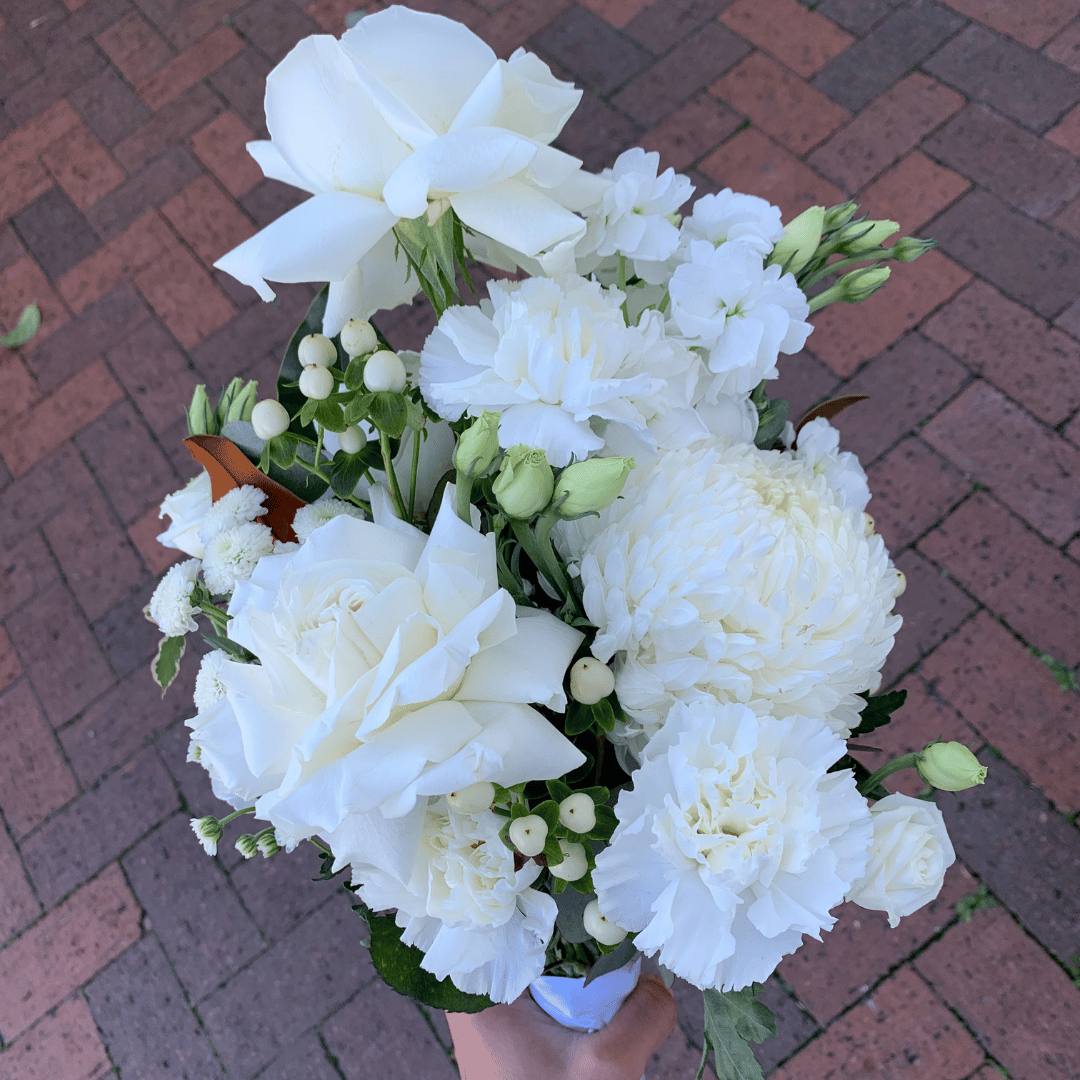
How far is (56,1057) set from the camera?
6.45 feet

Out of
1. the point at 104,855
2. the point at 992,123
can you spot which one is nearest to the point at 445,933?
the point at 104,855

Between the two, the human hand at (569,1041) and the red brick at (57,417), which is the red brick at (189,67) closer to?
the red brick at (57,417)

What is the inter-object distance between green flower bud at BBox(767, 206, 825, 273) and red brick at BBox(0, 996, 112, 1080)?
6.95ft

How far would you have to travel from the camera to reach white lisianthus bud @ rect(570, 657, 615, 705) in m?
0.57

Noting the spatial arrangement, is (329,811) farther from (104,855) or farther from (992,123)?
(992,123)

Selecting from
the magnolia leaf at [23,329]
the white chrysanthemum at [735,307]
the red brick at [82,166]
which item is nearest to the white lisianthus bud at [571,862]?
the white chrysanthemum at [735,307]

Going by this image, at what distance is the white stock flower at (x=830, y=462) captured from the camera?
2.32 feet

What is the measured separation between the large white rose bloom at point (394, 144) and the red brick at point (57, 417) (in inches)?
87.7

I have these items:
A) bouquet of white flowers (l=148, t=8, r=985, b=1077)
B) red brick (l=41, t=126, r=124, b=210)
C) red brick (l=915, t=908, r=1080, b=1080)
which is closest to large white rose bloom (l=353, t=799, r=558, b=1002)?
bouquet of white flowers (l=148, t=8, r=985, b=1077)

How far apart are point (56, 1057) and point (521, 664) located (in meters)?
2.02

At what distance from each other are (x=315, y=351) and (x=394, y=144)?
0.14 meters

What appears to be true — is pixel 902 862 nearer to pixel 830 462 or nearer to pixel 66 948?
pixel 830 462

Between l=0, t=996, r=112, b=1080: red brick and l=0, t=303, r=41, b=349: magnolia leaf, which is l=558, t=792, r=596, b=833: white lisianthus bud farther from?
l=0, t=303, r=41, b=349: magnolia leaf

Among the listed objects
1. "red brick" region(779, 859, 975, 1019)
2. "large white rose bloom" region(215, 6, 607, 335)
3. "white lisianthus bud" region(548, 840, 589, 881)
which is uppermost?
"large white rose bloom" region(215, 6, 607, 335)
